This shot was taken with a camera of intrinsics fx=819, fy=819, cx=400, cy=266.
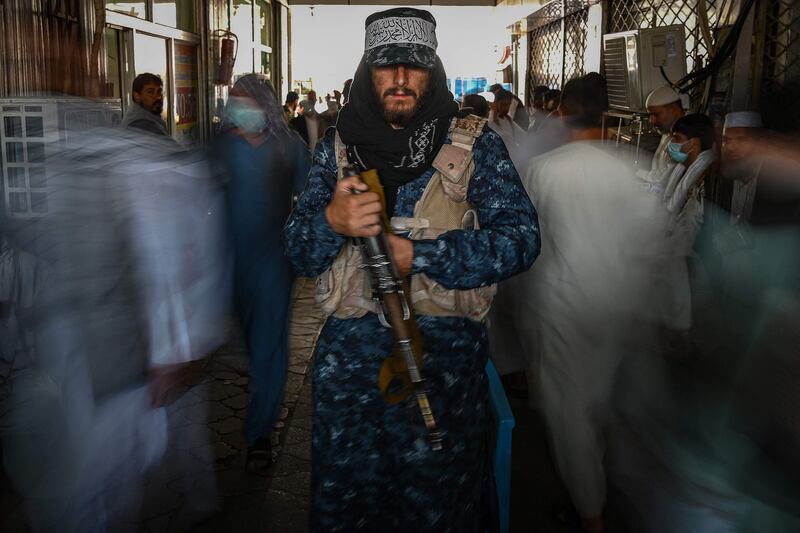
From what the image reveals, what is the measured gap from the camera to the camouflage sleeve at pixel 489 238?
211 cm

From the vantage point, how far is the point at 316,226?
2.16 metres

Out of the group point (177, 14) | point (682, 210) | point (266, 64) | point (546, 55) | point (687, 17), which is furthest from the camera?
point (266, 64)

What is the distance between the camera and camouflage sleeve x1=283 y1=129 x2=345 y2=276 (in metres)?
2.17

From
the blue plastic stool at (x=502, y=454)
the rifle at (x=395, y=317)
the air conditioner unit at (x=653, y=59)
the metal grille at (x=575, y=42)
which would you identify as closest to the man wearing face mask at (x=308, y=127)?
the metal grille at (x=575, y=42)

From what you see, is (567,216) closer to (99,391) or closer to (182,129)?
(99,391)

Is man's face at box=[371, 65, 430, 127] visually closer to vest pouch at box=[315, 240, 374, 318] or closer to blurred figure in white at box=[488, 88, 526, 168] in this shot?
vest pouch at box=[315, 240, 374, 318]

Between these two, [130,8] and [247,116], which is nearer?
→ [247,116]

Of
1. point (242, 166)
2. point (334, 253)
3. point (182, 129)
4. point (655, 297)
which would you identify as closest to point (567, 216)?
point (655, 297)

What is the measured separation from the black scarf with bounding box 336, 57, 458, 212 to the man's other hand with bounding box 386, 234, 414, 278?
0.24 metres

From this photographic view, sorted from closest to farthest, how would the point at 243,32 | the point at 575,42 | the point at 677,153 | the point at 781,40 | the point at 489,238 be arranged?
the point at 489,238 → the point at 677,153 → the point at 781,40 → the point at 575,42 → the point at 243,32

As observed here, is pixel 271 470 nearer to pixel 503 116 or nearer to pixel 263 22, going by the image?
pixel 503 116

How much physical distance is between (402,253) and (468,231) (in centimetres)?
20

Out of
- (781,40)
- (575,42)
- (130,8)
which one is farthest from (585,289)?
(575,42)

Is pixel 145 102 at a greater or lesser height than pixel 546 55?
lesser
